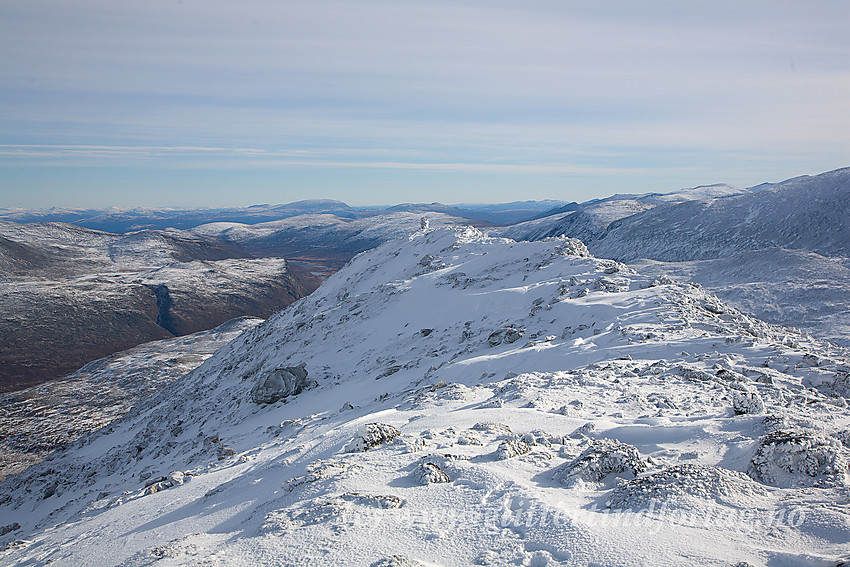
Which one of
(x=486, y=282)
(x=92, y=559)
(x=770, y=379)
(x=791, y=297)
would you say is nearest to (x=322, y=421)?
(x=92, y=559)

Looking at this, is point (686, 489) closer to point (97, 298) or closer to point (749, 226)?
point (749, 226)

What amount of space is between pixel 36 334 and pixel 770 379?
9717 centimetres

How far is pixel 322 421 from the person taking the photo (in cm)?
1396

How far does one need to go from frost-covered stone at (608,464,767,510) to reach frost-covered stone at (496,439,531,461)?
191cm

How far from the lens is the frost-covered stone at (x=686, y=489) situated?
5.48 m

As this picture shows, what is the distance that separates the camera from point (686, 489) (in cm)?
562

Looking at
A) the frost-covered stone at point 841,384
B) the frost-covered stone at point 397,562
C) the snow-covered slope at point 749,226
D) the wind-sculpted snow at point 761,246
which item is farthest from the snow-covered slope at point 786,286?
the frost-covered stone at point 397,562

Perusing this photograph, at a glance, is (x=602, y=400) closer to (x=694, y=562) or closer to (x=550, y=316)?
(x=694, y=562)

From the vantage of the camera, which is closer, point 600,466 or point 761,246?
point 600,466

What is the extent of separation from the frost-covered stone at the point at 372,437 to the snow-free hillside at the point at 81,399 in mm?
38101

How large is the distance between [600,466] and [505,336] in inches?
435

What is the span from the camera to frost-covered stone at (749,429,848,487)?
5.86 metres

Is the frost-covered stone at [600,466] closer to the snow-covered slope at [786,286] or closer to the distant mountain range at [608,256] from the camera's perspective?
the snow-covered slope at [786,286]

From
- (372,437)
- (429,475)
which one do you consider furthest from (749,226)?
(429,475)
